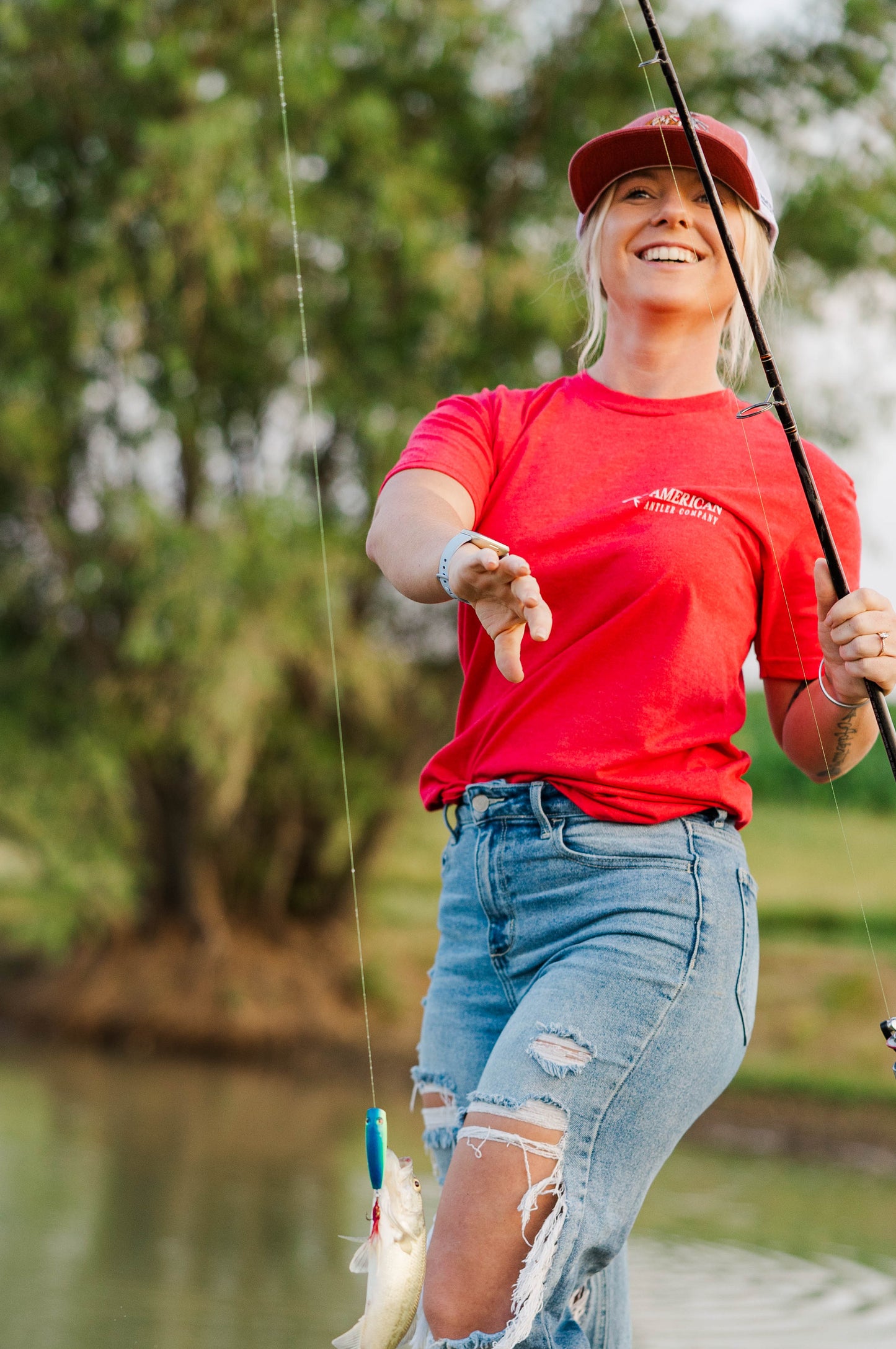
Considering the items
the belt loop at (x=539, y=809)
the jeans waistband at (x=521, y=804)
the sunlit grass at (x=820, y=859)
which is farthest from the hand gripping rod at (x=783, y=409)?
the sunlit grass at (x=820, y=859)

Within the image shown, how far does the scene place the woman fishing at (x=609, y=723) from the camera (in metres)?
1.93

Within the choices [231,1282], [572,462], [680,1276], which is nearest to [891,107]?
[680,1276]

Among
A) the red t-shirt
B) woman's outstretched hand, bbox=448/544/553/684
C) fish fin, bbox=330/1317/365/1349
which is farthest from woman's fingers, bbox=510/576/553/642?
fish fin, bbox=330/1317/365/1349

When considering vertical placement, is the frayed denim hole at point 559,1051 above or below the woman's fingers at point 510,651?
below

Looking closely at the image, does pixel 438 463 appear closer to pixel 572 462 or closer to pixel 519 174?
pixel 572 462

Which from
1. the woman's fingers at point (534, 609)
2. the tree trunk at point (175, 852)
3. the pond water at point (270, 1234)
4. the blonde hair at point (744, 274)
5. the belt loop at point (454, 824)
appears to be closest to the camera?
the woman's fingers at point (534, 609)

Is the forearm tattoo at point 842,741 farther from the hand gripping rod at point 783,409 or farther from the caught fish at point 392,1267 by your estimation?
the caught fish at point 392,1267

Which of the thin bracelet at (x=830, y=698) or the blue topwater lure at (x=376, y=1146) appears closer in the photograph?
the blue topwater lure at (x=376, y=1146)

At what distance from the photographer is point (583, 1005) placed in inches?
77.1

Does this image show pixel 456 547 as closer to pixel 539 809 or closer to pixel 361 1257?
pixel 539 809

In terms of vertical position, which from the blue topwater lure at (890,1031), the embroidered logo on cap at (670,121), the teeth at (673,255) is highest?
the embroidered logo on cap at (670,121)

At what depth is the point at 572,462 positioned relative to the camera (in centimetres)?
223

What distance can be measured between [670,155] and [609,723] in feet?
2.73

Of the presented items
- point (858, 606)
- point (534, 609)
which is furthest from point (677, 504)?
point (534, 609)
